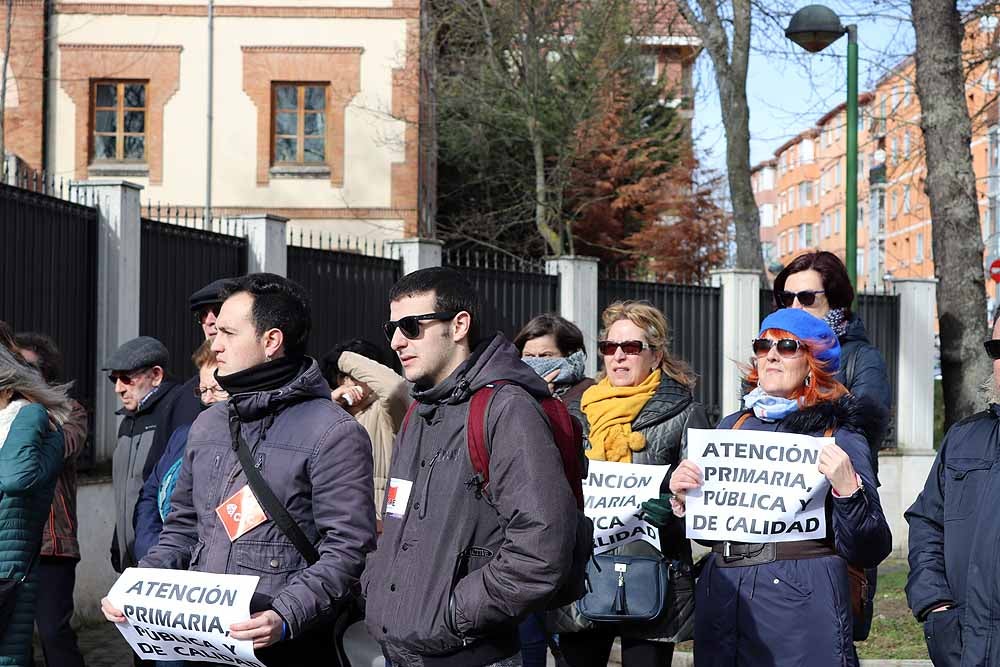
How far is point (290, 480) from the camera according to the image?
14.7 feet

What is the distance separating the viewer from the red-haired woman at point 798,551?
15.6 feet

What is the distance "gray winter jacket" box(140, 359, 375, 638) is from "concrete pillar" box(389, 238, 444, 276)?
1042cm

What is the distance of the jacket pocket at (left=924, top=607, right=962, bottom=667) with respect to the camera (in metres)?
4.50

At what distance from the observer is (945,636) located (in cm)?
454

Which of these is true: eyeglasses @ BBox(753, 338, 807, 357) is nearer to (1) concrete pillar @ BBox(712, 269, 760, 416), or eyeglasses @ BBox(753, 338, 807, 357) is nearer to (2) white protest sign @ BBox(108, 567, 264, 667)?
(2) white protest sign @ BBox(108, 567, 264, 667)

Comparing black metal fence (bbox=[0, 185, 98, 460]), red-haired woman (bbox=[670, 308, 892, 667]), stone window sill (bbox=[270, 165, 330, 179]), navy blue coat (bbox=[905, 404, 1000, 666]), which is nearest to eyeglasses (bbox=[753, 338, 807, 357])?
red-haired woman (bbox=[670, 308, 892, 667])

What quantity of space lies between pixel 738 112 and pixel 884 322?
135 inches

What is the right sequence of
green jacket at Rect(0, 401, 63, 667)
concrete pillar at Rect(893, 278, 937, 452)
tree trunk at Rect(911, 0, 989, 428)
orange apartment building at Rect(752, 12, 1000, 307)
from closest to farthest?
green jacket at Rect(0, 401, 63, 667), tree trunk at Rect(911, 0, 989, 428), concrete pillar at Rect(893, 278, 937, 452), orange apartment building at Rect(752, 12, 1000, 307)

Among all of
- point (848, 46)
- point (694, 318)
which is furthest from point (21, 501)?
point (694, 318)

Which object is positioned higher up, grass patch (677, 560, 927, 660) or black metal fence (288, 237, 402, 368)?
black metal fence (288, 237, 402, 368)

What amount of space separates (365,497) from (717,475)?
1.31m

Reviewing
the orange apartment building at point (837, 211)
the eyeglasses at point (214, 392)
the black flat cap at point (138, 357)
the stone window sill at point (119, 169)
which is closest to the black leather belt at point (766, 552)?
the eyeglasses at point (214, 392)

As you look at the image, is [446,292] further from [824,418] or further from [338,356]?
[338,356]

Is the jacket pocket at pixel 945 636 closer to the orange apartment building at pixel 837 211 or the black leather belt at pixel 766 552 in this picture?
the black leather belt at pixel 766 552
